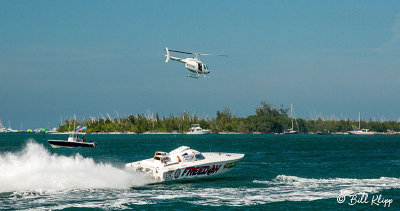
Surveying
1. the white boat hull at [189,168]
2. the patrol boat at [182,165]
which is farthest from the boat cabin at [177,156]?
the white boat hull at [189,168]

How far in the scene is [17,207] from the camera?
2056 centimetres

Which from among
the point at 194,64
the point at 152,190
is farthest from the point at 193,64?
the point at 152,190

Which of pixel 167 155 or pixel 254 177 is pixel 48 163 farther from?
pixel 254 177

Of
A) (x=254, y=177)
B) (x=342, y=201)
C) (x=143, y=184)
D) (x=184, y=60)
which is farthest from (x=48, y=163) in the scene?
(x=184, y=60)

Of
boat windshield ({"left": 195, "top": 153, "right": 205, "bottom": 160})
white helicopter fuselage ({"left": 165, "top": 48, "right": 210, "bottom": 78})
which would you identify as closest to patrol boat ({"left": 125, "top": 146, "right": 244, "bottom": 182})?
boat windshield ({"left": 195, "top": 153, "right": 205, "bottom": 160})

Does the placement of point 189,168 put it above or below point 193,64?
below

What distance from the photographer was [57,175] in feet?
85.0

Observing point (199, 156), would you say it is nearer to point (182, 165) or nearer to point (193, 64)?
point (182, 165)

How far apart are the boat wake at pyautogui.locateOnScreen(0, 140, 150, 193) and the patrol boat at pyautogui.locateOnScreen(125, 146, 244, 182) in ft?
2.39

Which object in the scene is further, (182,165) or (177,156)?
(177,156)

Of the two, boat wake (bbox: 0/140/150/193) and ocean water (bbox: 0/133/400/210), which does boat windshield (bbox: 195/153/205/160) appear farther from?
boat wake (bbox: 0/140/150/193)

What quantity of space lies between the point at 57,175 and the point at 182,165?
7.39 metres

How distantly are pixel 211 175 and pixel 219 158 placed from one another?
1464 mm

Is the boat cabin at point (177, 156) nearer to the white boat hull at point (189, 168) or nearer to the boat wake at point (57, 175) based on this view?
the white boat hull at point (189, 168)
